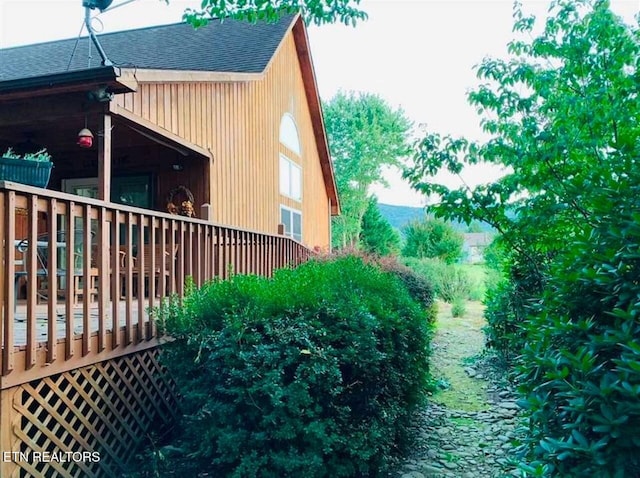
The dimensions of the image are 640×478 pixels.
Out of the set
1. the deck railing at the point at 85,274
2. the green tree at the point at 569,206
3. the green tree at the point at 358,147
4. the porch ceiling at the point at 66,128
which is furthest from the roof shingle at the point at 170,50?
the green tree at the point at 358,147

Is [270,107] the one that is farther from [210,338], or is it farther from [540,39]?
[210,338]

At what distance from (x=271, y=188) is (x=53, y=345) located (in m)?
7.93

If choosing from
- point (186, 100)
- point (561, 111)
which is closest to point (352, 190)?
point (186, 100)

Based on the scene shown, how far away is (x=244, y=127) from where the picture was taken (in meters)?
9.03

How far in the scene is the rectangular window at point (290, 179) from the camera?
1128 centimetres

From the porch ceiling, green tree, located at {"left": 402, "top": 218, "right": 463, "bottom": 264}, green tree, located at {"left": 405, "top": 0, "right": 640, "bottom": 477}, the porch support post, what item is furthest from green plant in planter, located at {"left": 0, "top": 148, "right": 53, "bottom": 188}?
green tree, located at {"left": 402, "top": 218, "right": 463, "bottom": 264}

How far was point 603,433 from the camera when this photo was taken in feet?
5.24

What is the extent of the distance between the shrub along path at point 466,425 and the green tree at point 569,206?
58 centimetres

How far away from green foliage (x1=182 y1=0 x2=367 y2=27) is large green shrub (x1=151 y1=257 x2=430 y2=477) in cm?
266

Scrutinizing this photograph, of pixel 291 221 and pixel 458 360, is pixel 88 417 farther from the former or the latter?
pixel 291 221

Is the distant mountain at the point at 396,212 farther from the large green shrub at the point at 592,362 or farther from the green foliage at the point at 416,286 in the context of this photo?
the large green shrub at the point at 592,362

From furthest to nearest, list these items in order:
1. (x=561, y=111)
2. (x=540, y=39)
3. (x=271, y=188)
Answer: (x=271, y=188)
(x=540, y=39)
(x=561, y=111)

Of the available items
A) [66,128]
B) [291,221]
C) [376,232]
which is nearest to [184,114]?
[66,128]

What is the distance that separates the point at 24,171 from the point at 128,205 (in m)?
4.55
